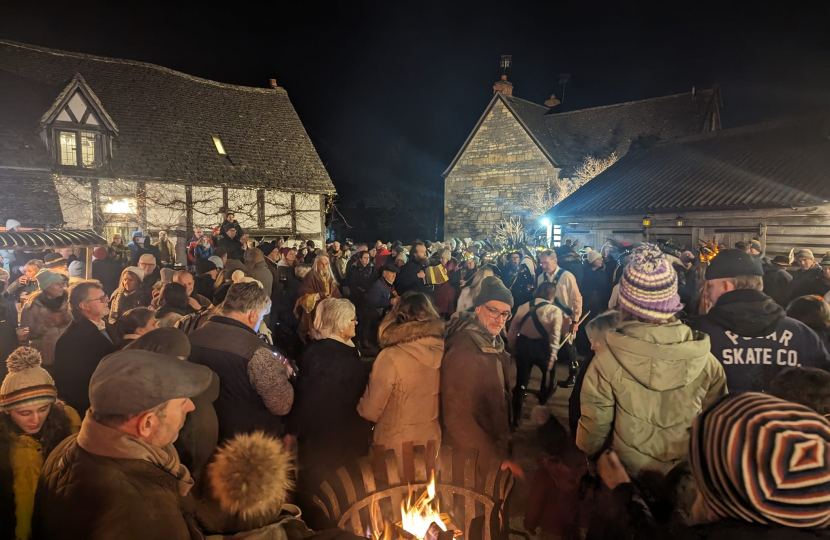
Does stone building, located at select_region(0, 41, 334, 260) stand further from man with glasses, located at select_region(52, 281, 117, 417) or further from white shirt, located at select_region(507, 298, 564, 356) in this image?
white shirt, located at select_region(507, 298, 564, 356)

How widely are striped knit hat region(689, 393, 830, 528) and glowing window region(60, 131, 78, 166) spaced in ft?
79.0

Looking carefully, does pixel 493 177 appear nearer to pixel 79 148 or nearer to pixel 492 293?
pixel 79 148

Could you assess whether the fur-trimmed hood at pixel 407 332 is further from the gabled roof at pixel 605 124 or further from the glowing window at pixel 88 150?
the gabled roof at pixel 605 124

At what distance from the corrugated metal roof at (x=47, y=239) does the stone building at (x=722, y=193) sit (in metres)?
14.3

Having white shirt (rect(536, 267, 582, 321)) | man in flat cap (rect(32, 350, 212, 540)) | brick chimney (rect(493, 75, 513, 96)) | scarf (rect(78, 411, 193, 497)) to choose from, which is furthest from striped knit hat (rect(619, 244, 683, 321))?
brick chimney (rect(493, 75, 513, 96))

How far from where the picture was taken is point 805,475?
4.16ft

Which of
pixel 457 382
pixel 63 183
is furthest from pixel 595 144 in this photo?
pixel 457 382

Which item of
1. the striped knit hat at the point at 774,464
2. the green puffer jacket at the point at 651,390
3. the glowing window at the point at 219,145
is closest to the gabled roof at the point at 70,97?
the glowing window at the point at 219,145

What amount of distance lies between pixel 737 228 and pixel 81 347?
54.9 ft

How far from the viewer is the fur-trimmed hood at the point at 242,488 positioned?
1.86 m

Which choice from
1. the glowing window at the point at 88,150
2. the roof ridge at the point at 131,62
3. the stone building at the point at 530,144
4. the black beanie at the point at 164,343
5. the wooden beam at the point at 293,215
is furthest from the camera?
the stone building at the point at 530,144

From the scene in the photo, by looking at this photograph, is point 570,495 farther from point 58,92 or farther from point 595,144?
point 595,144

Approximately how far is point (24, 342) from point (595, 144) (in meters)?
31.7

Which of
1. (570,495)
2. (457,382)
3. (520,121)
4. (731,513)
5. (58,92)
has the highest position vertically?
(520,121)
